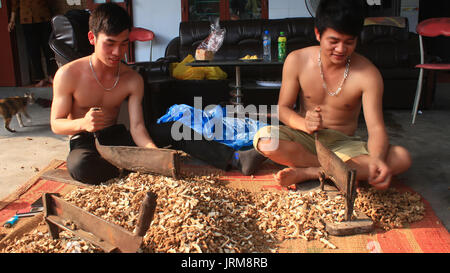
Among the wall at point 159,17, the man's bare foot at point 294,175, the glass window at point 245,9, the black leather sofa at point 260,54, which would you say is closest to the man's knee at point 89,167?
the man's bare foot at point 294,175

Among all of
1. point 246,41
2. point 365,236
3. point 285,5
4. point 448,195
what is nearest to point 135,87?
point 365,236

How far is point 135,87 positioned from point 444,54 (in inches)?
297

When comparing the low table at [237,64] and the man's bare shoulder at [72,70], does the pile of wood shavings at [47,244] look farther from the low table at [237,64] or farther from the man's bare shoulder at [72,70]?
the low table at [237,64]

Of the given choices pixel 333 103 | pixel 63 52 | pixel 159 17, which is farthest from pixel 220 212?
pixel 159 17

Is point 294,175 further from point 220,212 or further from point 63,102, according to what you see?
point 63,102

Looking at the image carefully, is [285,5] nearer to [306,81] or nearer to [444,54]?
[444,54]

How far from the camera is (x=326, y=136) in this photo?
223 cm

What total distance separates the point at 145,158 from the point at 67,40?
1.57 m

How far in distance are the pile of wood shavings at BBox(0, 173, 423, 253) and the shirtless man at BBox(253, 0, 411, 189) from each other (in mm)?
192

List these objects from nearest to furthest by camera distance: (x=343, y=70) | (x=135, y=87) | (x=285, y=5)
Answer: (x=343, y=70)
(x=135, y=87)
(x=285, y=5)

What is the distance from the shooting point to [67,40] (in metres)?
3.05

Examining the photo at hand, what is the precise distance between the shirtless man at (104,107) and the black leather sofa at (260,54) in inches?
46.6

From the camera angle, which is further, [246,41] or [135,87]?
[246,41]

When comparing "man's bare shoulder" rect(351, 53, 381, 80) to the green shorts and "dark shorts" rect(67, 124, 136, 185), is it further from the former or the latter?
"dark shorts" rect(67, 124, 136, 185)
